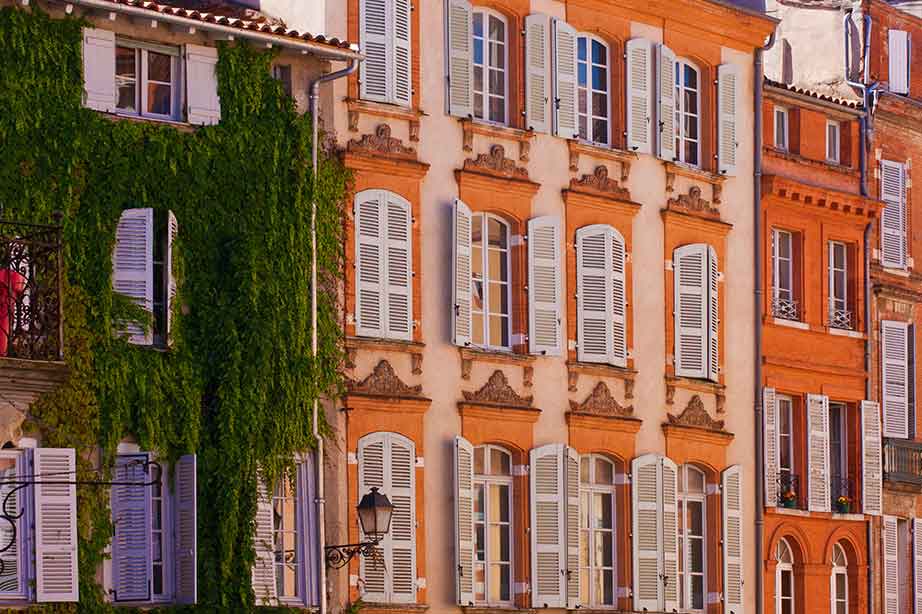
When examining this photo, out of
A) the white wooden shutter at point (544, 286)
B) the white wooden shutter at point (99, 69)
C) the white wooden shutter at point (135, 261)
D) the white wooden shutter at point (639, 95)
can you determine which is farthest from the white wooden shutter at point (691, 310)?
the white wooden shutter at point (99, 69)

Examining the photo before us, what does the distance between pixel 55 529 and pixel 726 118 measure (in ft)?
50.5

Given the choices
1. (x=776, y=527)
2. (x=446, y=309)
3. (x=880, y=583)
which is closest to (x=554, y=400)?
(x=446, y=309)

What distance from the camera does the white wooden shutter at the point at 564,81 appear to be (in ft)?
130

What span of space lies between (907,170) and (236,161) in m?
16.8

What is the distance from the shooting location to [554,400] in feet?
127

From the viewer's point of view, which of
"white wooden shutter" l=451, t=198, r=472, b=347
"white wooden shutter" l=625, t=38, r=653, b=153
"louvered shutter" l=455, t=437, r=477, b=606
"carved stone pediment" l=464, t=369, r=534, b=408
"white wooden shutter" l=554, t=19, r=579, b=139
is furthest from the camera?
"white wooden shutter" l=625, t=38, r=653, b=153

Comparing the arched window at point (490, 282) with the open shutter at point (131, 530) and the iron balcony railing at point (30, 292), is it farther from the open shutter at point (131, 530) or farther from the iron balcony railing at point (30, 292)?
the iron balcony railing at point (30, 292)

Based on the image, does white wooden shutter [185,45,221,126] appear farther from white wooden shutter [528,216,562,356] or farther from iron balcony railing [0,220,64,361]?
white wooden shutter [528,216,562,356]

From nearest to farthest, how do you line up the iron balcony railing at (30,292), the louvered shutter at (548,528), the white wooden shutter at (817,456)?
the iron balcony railing at (30,292)
the louvered shutter at (548,528)
the white wooden shutter at (817,456)

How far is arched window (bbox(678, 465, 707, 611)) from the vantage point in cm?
4122

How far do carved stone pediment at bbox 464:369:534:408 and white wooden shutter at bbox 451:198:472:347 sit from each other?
28.0 inches

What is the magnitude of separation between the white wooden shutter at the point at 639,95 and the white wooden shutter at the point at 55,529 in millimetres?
12397

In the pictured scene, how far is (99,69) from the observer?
Result: 33.0 m

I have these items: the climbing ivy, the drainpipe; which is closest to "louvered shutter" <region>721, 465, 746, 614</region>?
the climbing ivy
